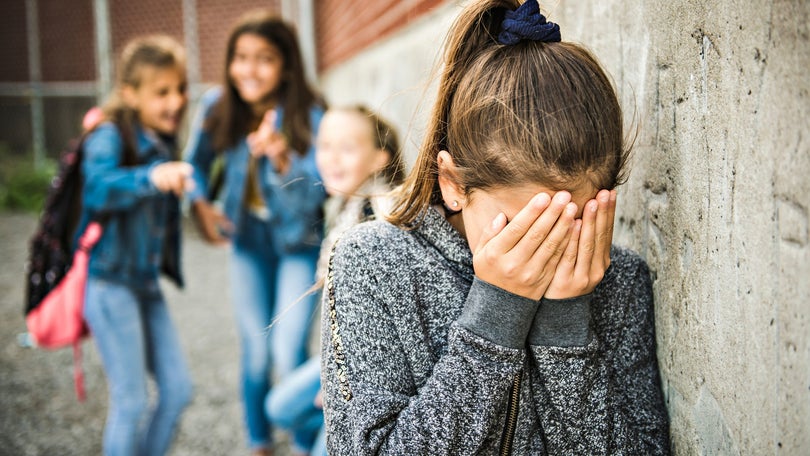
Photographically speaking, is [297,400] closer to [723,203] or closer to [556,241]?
[556,241]

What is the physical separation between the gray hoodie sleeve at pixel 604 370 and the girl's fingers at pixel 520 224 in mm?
166

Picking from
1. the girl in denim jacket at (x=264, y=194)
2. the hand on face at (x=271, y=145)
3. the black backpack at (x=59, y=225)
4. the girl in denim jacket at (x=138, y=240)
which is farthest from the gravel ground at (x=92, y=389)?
the hand on face at (x=271, y=145)

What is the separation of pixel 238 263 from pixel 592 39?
218 cm

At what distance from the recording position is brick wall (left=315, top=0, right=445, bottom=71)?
4309mm

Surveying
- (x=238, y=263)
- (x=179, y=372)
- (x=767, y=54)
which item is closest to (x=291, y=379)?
(x=179, y=372)

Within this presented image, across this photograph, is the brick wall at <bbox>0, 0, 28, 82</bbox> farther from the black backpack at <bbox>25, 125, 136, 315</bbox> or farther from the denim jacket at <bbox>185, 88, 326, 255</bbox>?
the black backpack at <bbox>25, 125, 136, 315</bbox>

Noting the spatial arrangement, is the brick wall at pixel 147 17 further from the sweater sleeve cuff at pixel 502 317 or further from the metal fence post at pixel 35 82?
the sweater sleeve cuff at pixel 502 317

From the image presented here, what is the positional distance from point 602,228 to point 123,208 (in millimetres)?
2209

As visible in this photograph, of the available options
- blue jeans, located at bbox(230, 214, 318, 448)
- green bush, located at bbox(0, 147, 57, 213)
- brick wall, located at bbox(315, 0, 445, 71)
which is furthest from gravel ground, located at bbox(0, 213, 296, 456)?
green bush, located at bbox(0, 147, 57, 213)

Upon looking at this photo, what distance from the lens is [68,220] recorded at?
302 cm

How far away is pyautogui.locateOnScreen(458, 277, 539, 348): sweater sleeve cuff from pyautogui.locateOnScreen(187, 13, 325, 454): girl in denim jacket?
206 cm

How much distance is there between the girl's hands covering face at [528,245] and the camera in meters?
1.26

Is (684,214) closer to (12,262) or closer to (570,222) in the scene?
(570,222)

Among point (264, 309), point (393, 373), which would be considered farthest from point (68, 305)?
point (393, 373)
